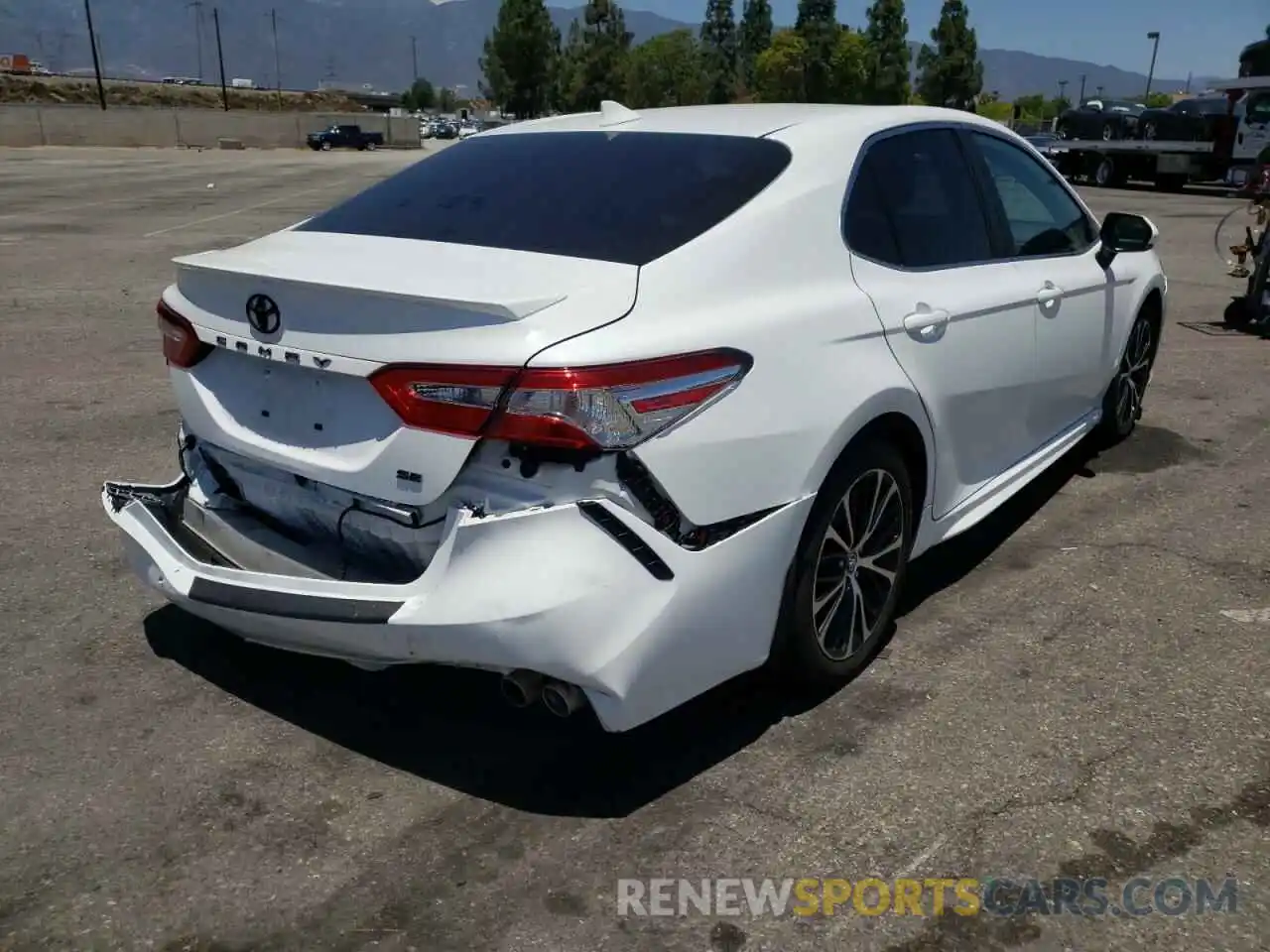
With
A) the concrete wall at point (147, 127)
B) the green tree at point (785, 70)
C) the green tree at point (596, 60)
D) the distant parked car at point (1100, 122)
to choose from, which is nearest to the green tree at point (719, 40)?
the green tree at point (785, 70)

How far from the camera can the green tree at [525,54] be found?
80438 mm

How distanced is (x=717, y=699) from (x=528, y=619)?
41.2 inches

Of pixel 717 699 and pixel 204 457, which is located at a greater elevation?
pixel 204 457

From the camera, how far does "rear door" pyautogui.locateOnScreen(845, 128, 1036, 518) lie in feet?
11.4

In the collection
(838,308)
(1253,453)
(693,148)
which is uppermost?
(693,148)

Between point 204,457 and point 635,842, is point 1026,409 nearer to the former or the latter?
point 635,842

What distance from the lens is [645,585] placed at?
8.57 ft

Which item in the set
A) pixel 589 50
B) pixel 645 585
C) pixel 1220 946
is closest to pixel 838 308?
pixel 645 585

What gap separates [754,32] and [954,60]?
34.0 meters

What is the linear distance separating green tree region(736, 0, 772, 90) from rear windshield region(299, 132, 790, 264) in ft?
379

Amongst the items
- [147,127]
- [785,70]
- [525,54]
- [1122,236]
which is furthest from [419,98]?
[1122,236]

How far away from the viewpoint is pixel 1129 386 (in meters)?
5.79

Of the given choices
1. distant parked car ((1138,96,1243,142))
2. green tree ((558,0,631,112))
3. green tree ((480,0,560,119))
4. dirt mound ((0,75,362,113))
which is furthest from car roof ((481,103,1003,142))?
dirt mound ((0,75,362,113))

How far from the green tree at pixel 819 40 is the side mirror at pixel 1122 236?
85565mm
